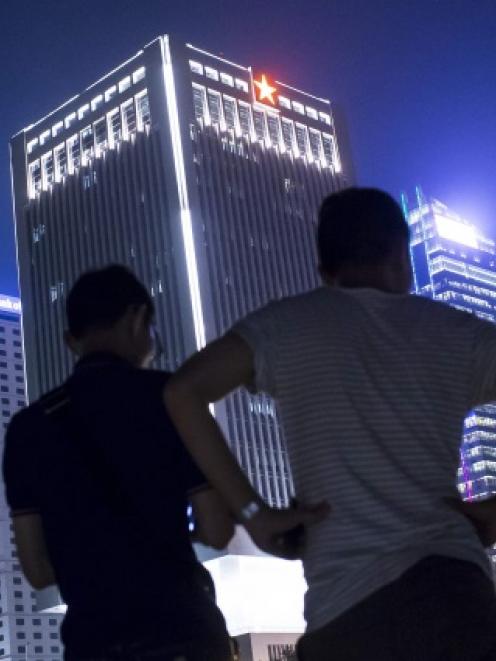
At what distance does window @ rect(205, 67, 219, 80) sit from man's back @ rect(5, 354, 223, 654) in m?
49.6

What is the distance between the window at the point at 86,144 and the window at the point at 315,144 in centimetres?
1008

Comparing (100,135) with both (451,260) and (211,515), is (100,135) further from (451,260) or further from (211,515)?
(211,515)

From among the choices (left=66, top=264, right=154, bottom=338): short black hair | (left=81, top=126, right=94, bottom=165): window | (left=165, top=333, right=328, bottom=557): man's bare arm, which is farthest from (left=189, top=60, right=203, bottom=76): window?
(left=165, top=333, right=328, bottom=557): man's bare arm

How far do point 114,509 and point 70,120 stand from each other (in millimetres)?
52204

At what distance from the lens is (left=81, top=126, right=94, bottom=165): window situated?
168 ft

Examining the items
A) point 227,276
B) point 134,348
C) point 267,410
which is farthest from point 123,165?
point 134,348

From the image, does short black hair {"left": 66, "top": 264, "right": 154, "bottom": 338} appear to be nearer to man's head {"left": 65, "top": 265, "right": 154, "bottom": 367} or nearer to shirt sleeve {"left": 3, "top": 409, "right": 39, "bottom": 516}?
man's head {"left": 65, "top": 265, "right": 154, "bottom": 367}

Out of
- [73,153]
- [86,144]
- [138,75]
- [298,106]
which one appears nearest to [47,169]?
[73,153]

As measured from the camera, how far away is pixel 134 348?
2492mm

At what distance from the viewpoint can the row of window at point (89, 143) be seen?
4969cm

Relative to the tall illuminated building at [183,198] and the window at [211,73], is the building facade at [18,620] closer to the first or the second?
the tall illuminated building at [183,198]

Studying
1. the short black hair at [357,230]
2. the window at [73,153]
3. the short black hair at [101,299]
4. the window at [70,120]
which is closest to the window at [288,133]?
the window at [73,153]

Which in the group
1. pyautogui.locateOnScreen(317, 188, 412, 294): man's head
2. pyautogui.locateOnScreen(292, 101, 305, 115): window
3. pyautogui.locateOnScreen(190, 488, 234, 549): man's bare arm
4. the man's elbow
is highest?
pyautogui.locateOnScreen(292, 101, 305, 115): window

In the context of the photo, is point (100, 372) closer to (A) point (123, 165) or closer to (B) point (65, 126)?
(A) point (123, 165)
